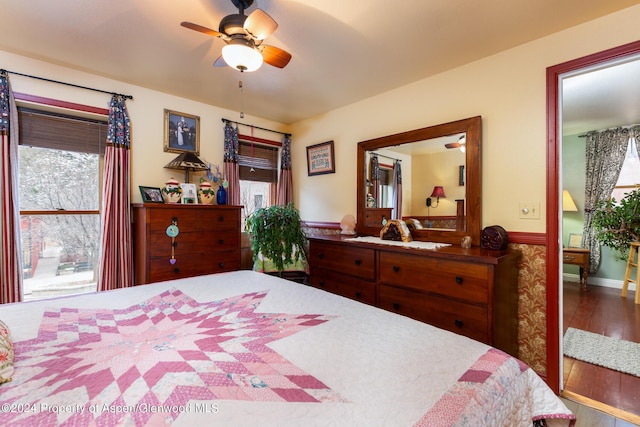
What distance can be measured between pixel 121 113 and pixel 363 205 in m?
2.62

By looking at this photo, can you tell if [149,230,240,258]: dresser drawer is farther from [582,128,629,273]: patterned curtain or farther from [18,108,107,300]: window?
[582,128,629,273]: patterned curtain

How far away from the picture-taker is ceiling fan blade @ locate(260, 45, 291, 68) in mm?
1832

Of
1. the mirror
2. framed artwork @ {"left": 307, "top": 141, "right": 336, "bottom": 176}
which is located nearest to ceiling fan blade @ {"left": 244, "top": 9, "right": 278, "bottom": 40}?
the mirror

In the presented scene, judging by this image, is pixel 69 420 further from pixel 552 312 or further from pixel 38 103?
pixel 38 103

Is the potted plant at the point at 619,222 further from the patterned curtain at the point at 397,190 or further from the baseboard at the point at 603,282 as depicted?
the patterned curtain at the point at 397,190

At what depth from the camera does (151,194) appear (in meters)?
2.85

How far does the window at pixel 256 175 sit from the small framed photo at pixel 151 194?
105 cm

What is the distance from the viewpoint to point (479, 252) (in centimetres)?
199

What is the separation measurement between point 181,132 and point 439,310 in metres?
3.13

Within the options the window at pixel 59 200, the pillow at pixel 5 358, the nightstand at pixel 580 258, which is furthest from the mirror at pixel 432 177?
the nightstand at pixel 580 258

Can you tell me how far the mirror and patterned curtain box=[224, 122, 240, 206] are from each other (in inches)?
60.8

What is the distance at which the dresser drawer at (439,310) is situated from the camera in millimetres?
1852

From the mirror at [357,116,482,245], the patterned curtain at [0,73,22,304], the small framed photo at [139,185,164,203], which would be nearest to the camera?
the patterned curtain at [0,73,22,304]

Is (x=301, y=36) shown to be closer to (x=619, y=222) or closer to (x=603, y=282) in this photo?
(x=619, y=222)
